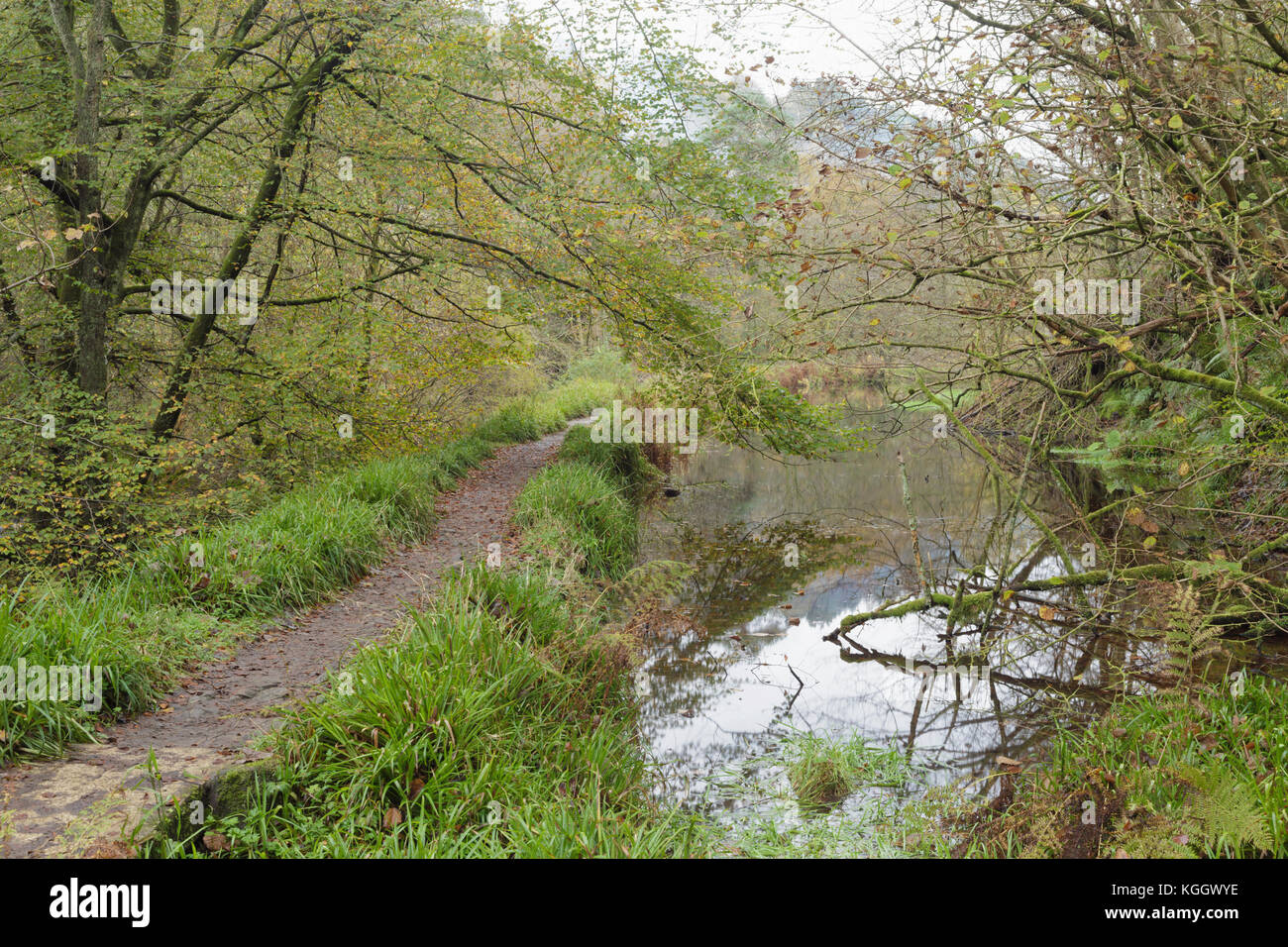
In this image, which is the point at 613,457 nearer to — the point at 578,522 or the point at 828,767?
the point at 578,522

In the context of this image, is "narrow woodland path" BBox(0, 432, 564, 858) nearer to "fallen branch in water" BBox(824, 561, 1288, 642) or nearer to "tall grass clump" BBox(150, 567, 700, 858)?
"tall grass clump" BBox(150, 567, 700, 858)

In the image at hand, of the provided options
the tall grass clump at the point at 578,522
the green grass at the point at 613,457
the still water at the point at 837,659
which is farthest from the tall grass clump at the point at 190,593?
the green grass at the point at 613,457

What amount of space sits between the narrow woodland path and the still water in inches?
96.1

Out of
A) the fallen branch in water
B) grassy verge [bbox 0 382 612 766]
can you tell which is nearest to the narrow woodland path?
grassy verge [bbox 0 382 612 766]

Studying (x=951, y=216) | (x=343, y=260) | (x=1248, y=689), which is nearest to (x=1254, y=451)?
(x=1248, y=689)

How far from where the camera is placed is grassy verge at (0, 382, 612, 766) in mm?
4039

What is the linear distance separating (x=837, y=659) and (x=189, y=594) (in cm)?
562

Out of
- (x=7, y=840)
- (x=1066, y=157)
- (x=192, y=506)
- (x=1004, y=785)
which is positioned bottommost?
(x=1004, y=785)

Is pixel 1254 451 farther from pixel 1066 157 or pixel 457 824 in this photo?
pixel 457 824

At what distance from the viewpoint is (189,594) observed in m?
5.82

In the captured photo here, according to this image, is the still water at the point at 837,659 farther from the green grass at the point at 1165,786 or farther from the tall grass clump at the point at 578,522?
the tall grass clump at the point at 578,522

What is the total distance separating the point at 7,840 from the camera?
9.93 ft

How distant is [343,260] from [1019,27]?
8.72m

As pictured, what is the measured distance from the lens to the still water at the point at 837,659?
6023 mm
